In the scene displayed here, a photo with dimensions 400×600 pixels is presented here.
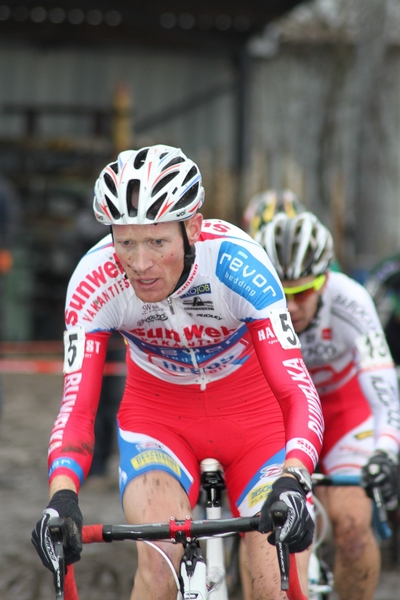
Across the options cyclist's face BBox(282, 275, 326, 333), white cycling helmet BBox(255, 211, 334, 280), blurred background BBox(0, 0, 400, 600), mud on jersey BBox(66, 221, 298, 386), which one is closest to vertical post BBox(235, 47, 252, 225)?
blurred background BBox(0, 0, 400, 600)

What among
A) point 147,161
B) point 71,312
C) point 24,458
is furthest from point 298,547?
point 24,458

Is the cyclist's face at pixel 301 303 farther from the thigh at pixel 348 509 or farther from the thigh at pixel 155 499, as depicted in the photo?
the thigh at pixel 155 499

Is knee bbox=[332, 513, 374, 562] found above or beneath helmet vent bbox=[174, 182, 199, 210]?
beneath

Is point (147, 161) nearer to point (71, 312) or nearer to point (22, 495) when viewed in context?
point (71, 312)

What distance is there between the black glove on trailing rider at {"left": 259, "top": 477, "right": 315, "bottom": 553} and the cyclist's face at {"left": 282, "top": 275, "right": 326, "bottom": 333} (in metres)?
1.44

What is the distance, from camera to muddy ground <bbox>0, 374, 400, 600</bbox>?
5039 mm

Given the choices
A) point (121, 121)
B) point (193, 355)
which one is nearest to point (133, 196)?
point (193, 355)

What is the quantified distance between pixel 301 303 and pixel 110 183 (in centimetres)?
131

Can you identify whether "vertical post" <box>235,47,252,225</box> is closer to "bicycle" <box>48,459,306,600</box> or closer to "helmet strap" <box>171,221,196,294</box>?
"helmet strap" <box>171,221,196,294</box>

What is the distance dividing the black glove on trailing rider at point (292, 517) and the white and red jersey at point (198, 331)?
247 millimetres

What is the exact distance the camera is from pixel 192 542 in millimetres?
2936

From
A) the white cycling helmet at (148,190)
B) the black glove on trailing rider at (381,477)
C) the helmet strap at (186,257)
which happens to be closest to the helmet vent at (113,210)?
the white cycling helmet at (148,190)

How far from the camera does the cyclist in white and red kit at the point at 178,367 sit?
3072 mm

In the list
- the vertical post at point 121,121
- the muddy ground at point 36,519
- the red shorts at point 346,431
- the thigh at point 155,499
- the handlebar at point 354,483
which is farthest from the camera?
the vertical post at point 121,121
